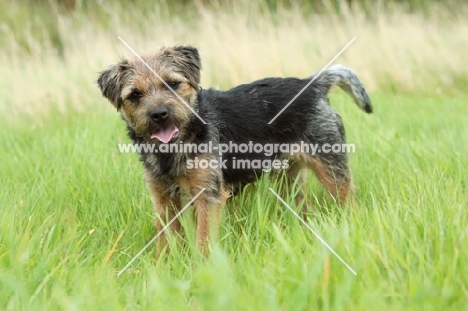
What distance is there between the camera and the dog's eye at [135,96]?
3.52 meters

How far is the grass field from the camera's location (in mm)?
2205

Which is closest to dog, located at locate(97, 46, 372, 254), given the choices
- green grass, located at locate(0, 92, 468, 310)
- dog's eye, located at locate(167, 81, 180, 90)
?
dog's eye, located at locate(167, 81, 180, 90)

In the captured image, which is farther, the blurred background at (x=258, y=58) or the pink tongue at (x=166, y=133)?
the blurred background at (x=258, y=58)

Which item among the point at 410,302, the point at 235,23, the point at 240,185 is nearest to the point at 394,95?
the point at 235,23

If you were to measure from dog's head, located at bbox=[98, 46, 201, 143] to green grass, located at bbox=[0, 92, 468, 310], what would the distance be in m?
0.62

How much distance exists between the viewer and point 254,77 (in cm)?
751

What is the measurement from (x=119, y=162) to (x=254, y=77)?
345cm

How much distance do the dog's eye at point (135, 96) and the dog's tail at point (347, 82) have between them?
1492 mm

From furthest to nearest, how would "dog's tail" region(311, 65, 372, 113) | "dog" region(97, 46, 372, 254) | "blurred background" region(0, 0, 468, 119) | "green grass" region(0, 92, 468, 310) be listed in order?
"blurred background" region(0, 0, 468, 119) → "dog's tail" region(311, 65, 372, 113) → "dog" region(97, 46, 372, 254) → "green grass" region(0, 92, 468, 310)

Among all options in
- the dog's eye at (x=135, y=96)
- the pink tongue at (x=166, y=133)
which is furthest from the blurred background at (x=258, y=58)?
the pink tongue at (x=166, y=133)

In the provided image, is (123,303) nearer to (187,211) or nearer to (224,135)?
(187,211)

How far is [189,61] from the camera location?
371 centimetres

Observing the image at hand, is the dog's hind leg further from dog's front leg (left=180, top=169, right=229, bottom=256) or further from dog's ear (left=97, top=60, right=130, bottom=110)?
dog's ear (left=97, top=60, right=130, bottom=110)

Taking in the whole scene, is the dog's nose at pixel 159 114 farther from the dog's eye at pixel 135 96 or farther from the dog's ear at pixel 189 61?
the dog's ear at pixel 189 61
